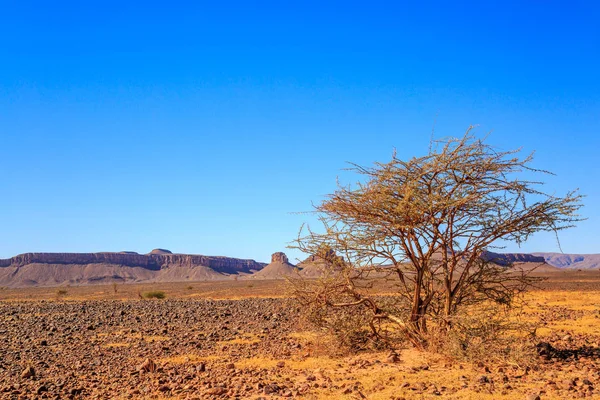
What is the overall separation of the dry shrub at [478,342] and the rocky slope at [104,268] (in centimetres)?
12029

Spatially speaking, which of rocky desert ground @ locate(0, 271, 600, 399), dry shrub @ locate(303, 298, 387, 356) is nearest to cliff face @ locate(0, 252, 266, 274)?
rocky desert ground @ locate(0, 271, 600, 399)

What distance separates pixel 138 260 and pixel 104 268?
532 inches

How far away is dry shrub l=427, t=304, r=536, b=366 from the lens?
9031mm

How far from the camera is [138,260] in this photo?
477 feet

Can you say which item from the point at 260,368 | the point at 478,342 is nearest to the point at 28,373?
the point at 260,368

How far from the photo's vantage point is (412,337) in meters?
10.4

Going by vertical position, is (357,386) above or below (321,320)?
below

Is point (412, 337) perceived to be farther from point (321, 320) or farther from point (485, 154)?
point (485, 154)

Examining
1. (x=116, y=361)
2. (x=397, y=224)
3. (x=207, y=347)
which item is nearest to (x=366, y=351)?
(x=397, y=224)

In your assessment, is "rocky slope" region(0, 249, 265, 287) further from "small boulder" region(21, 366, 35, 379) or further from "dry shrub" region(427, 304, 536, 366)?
"dry shrub" region(427, 304, 536, 366)

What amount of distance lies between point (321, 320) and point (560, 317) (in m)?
9.97

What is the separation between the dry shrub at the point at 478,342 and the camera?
9031 mm

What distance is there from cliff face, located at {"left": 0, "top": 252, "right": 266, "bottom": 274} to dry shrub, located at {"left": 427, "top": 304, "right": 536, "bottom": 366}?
135806mm

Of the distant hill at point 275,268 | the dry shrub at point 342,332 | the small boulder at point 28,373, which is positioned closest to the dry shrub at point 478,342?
the dry shrub at point 342,332
